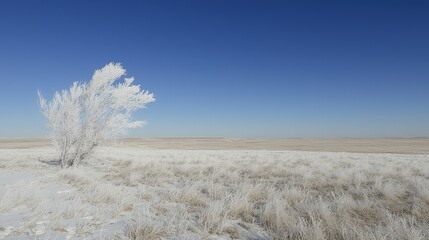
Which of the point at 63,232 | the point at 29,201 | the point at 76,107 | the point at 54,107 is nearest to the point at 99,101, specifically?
the point at 76,107

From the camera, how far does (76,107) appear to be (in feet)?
50.5

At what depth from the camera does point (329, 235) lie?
478 centimetres

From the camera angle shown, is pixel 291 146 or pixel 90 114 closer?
pixel 90 114

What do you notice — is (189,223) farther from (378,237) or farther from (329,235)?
(378,237)

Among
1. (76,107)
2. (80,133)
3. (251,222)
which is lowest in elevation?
(251,222)

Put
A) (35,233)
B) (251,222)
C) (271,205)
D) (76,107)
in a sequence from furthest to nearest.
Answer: (76,107)
(271,205)
(251,222)
(35,233)

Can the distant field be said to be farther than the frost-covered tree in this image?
Yes

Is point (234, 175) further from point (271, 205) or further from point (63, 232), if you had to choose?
point (63, 232)

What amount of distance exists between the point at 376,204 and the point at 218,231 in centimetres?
369

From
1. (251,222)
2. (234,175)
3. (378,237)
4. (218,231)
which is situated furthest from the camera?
(234,175)

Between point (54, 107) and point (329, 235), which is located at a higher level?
point (54, 107)

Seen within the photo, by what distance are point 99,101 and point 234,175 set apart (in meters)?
7.93

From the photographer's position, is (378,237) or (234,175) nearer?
(378,237)

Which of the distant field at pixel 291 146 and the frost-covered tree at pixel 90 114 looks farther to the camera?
the distant field at pixel 291 146
